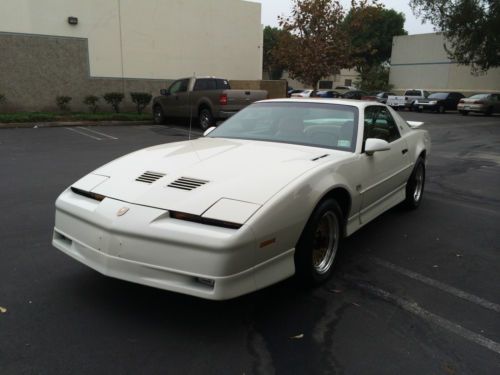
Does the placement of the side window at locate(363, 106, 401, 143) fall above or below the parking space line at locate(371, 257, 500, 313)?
above

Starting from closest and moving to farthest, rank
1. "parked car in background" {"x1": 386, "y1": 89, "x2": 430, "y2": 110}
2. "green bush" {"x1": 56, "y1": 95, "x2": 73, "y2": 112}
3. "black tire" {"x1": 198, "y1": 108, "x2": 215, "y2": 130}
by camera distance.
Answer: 1. "black tire" {"x1": 198, "y1": 108, "x2": 215, "y2": 130}
2. "green bush" {"x1": 56, "y1": 95, "x2": 73, "y2": 112}
3. "parked car in background" {"x1": 386, "y1": 89, "x2": 430, "y2": 110}

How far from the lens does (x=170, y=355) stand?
261cm

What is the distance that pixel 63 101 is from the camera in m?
17.4

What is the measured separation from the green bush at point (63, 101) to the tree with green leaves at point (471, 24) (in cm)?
2260

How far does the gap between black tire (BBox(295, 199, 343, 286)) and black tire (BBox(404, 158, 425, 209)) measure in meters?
2.32

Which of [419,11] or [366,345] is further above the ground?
[419,11]

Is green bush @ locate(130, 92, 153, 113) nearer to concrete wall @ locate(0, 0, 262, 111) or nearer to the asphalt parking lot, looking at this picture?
concrete wall @ locate(0, 0, 262, 111)

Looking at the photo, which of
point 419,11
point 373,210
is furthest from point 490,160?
point 419,11

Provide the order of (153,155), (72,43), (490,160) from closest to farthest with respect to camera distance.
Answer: (153,155) → (490,160) → (72,43)

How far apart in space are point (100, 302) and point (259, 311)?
1.15 meters

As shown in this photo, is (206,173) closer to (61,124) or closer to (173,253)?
(173,253)

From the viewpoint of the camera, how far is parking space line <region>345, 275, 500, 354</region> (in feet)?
9.37

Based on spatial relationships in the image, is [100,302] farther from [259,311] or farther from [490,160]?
[490,160]

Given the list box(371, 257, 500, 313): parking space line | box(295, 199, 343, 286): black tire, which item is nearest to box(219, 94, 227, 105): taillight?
box(371, 257, 500, 313): parking space line
